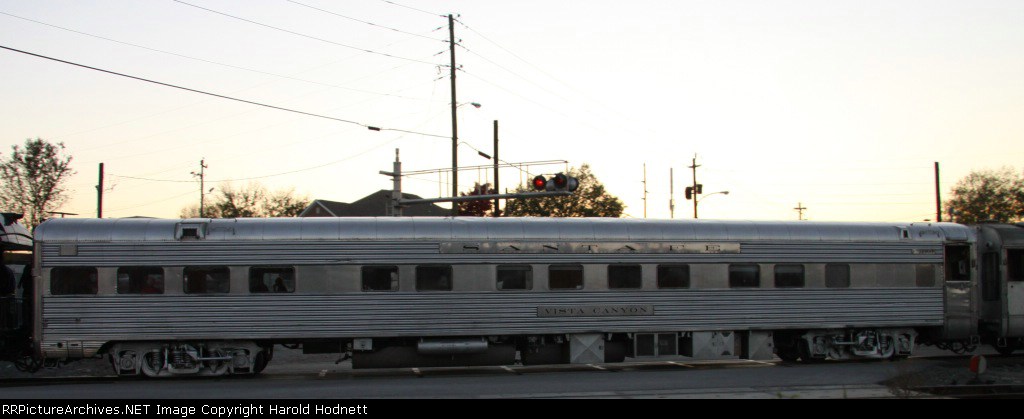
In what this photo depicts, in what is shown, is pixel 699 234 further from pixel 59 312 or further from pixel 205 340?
pixel 59 312

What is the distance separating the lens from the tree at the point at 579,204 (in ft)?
153

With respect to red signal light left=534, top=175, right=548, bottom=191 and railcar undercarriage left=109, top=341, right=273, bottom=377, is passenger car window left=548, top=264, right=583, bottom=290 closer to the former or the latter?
railcar undercarriage left=109, top=341, right=273, bottom=377

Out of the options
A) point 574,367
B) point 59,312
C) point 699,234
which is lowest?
point 574,367

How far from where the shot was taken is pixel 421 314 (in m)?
18.4

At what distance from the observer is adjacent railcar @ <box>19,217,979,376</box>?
58.8 ft

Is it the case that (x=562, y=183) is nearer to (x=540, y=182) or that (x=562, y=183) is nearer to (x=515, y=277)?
(x=540, y=182)

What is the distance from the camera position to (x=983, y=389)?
15523 millimetres

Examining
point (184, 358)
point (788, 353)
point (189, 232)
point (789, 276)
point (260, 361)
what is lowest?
point (788, 353)

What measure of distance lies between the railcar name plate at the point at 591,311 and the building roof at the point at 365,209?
2173 inches

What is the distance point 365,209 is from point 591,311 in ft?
226

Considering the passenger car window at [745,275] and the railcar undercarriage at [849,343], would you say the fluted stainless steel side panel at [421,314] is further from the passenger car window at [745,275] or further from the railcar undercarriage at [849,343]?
the railcar undercarriage at [849,343]

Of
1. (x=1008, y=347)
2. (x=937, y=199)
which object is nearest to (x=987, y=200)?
(x=937, y=199)
